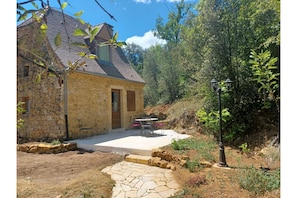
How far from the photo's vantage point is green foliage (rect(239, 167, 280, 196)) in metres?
2.49

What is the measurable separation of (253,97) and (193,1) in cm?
339

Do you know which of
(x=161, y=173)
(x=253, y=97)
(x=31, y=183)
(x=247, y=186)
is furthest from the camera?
(x=253, y=97)

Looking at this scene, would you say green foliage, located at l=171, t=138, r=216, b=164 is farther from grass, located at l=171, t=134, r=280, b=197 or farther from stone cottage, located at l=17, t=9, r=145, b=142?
stone cottage, located at l=17, t=9, r=145, b=142

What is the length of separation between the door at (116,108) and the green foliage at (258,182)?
5.80 metres

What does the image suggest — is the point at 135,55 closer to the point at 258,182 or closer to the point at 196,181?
the point at 196,181

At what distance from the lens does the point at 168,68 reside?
33.7 ft

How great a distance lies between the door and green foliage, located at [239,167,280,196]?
5800mm

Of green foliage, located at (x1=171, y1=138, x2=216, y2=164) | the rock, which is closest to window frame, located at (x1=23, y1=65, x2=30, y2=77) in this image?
green foliage, located at (x1=171, y1=138, x2=216, y2=164)

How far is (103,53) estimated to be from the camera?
7.95 m
